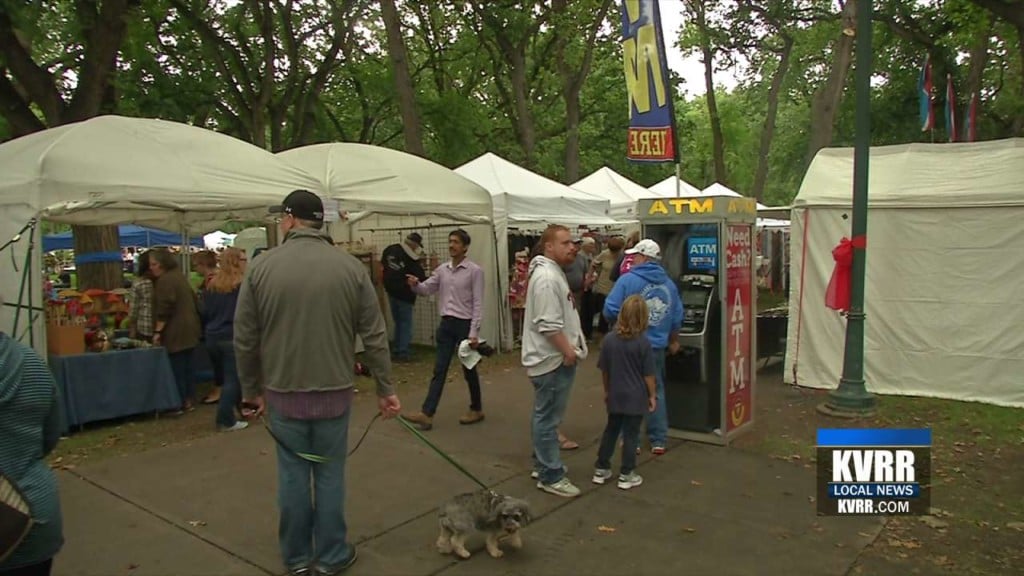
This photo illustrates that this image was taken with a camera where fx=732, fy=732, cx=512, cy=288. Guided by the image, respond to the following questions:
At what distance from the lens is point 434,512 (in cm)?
484

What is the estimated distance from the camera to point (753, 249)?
654 centimetres

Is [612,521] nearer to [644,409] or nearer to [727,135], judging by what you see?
[644,409]

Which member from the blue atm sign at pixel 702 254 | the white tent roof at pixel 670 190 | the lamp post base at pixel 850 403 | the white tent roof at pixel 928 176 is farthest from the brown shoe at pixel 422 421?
the white tent roof at pixel 670 190

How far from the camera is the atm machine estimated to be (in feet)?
20.2

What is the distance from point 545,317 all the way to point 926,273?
5363 mm

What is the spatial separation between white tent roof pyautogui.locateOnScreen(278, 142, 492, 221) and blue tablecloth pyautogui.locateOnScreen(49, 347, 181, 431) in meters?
3.02

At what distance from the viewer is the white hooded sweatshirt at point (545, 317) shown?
482 cm

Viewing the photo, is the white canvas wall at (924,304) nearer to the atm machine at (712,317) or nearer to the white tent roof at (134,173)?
the atm machine at (712,317)

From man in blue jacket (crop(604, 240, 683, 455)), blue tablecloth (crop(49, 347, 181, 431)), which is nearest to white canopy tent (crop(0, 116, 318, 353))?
blue tablecloth (crop(49, 347, 181, 431))

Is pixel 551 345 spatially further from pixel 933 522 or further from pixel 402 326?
pixel 402 326

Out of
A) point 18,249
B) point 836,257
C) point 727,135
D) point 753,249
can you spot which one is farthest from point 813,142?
point 727,135

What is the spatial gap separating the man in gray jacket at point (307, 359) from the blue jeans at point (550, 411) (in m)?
1.42

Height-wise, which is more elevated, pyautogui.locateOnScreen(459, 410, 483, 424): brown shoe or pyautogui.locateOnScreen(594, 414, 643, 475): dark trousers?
pyautogui.locateOnScreen(594, 414, 643, 475): dark trousers

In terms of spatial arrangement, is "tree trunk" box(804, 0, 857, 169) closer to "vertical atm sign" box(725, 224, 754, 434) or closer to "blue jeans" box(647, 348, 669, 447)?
"vertical atm sign" box(725, 224, 754, 434)
